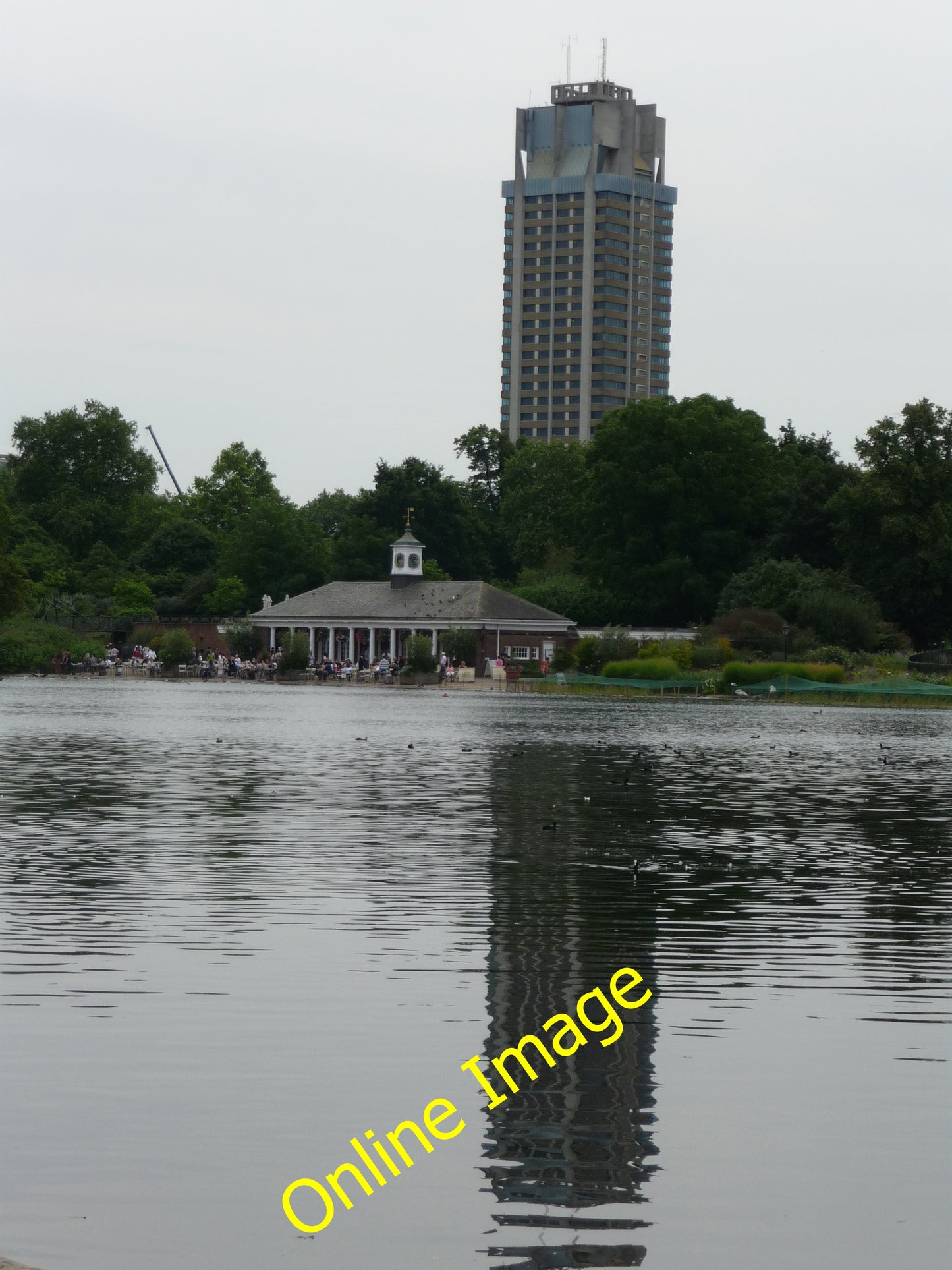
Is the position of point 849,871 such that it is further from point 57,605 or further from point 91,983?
point 57,605

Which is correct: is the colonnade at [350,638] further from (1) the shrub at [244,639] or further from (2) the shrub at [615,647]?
(2) the shrub at [615,647]

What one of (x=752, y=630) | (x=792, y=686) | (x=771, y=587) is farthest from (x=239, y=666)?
(x=792, y=686)

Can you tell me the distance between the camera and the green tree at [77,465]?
5566 inches

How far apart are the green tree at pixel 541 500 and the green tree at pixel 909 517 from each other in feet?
127

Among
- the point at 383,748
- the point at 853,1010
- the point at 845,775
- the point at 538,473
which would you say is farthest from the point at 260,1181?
the point at 538,473

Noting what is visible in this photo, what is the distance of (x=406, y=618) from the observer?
336 ft

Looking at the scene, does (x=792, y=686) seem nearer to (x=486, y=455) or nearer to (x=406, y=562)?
(x=406, y=562)

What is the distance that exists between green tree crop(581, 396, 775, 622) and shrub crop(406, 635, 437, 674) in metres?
15.9

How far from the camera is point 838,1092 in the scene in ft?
25.8

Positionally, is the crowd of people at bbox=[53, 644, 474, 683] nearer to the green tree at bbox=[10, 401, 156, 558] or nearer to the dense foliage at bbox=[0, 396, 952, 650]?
the dense foliage at bbox=[0, 396, 952, 650]

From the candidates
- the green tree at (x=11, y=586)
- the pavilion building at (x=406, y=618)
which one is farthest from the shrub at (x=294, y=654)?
the green tree at (x=11, y=586)

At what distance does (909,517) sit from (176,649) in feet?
136

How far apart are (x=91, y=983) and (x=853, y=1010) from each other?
173 inches

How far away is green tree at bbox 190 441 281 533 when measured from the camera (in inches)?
5364
